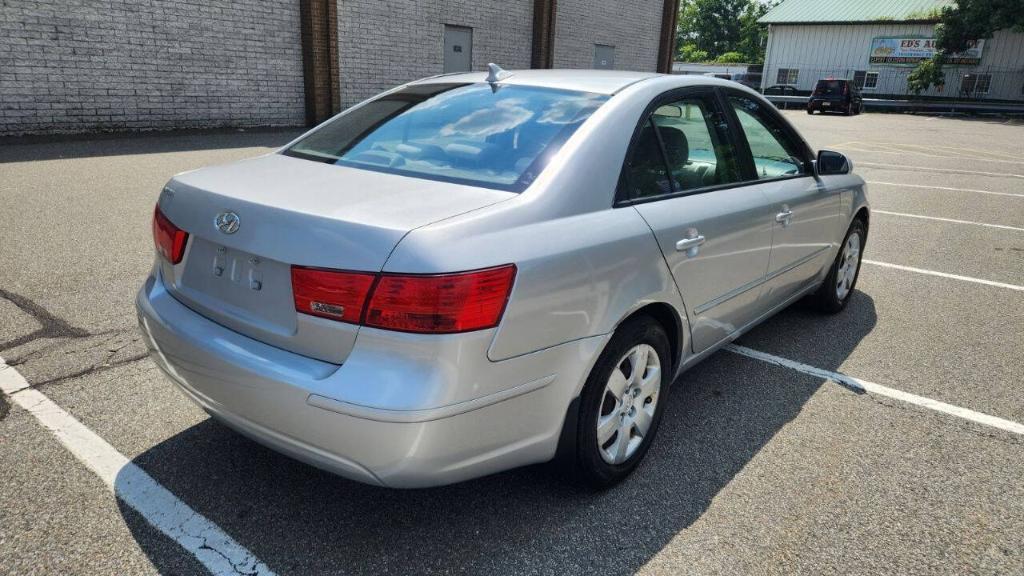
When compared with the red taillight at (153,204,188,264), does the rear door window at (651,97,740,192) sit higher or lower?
higher

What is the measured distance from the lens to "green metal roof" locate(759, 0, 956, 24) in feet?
131

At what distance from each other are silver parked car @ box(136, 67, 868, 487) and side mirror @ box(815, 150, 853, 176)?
110 cm

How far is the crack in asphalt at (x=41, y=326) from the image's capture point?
388 cm

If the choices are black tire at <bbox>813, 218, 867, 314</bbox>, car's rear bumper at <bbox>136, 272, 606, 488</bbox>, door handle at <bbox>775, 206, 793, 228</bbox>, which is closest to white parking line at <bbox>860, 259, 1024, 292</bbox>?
black tire at <bbox>813, 218, 867, 314</bbox>

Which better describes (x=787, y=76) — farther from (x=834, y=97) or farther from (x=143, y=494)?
(x=143, y=494)

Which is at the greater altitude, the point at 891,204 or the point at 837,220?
the point at 837,220

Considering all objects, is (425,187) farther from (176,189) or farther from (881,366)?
(881,366)

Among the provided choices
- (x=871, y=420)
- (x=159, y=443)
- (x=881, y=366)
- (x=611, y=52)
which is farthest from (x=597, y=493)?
(x=611, y=52)

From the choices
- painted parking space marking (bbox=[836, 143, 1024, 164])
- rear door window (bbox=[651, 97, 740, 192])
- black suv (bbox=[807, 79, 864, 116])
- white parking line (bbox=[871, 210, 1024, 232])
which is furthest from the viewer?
black suv (bbox=[807, 79, 864, 116])

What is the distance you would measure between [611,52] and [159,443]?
23.5 meters

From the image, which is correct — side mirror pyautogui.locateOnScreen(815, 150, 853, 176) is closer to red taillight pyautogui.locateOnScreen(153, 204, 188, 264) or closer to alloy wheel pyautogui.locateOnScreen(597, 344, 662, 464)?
alloy wheel pyautogui.locateOnScreen(597, 344, 662, 464)

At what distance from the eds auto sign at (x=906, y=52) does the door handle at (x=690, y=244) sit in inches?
1717

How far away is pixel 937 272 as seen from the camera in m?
6.25

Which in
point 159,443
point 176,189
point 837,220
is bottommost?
point 159,443
